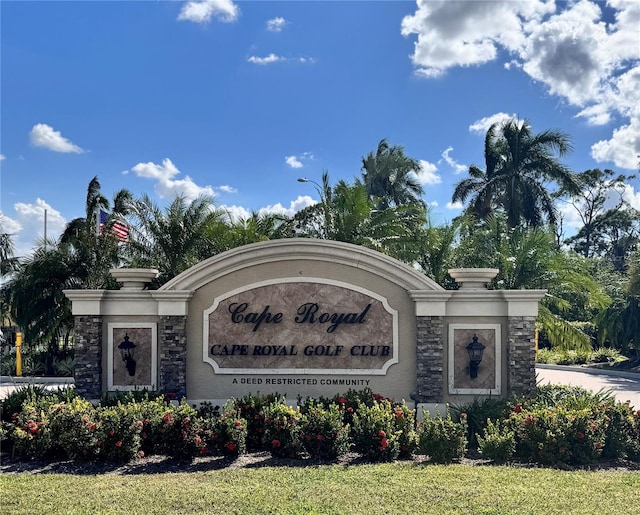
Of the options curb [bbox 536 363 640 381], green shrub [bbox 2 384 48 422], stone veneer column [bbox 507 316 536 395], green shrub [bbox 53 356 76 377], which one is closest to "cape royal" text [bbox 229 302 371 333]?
stone veneer column [bbox 507 316 536 395]

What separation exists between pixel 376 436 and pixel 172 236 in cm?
1048

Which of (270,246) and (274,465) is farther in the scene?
(270,246)

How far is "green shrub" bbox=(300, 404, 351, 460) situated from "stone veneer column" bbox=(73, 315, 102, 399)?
5.17 meters

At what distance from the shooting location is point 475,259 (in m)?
17.1

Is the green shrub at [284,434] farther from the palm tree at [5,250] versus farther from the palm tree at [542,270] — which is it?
the palm tree at [5,250]

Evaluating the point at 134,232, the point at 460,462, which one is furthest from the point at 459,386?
the point at 134,232

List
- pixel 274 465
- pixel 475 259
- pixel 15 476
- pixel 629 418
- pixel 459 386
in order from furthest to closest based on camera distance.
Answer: pixel 475 259 < pixel 459 386 < pixel 629 418 < pixel 274 465 < pixel 15 476

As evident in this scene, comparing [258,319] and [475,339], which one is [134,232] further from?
[475,339]

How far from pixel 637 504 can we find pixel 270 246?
741 cm

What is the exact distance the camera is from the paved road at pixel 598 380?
1789 cm

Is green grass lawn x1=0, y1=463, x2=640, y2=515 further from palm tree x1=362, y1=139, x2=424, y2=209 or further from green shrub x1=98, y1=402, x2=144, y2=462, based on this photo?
palm tree x1=362, y1=139, x2=424, y2=209

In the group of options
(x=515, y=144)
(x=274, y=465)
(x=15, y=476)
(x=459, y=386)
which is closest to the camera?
(x=15, y=476)

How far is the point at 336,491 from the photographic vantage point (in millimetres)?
6680

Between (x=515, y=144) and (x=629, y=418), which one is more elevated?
(x=515, y=144)
